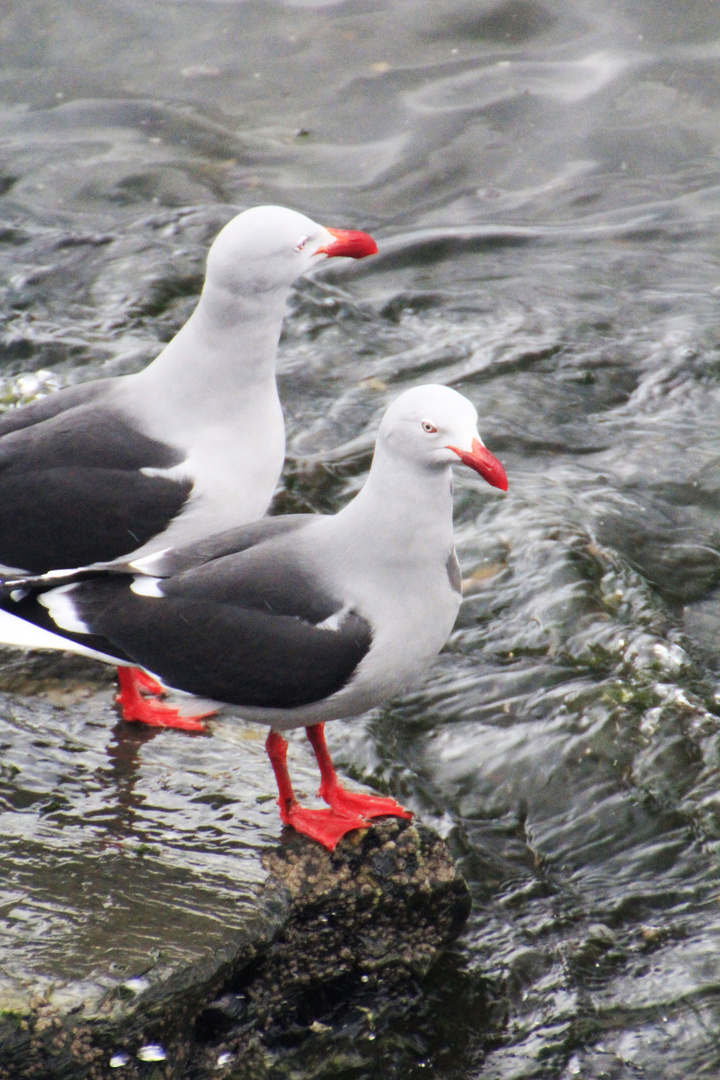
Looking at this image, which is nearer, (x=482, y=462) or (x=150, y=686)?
(x=482, y=462)

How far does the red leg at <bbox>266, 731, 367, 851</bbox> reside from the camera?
4422 millimetres

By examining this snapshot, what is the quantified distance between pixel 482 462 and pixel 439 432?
18 cm

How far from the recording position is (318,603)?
4.34m

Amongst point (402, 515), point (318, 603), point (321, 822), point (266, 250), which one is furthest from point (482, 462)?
point (266, 250)

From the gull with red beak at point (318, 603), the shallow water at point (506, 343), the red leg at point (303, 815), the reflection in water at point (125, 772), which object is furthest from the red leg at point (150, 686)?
the red leg at point (303, 815)

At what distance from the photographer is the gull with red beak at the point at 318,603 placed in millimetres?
→ 4242

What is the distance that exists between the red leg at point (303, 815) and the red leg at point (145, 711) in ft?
2.53

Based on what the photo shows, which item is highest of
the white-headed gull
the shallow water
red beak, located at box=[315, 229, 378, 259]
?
red beak, located at box=[315, 229, 378, 259]

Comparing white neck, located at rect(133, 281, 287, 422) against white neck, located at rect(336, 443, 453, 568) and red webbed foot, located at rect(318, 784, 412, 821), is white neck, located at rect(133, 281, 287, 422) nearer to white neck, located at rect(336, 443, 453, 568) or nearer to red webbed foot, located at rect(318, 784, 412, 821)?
white neck, located at rect(336, 443, 453, 568)

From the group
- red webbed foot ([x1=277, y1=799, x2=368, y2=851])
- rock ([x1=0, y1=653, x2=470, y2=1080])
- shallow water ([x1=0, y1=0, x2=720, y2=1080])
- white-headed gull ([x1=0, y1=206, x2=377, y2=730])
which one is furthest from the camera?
white-headed gull ([x1=0, y1=206, x2=377, y2=730])

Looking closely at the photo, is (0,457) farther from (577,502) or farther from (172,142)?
(172,142)

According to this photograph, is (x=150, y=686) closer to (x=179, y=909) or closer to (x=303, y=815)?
(x=303, y=815)

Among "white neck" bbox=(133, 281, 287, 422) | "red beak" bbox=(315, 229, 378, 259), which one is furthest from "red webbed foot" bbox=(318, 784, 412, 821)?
"red beak" bbox=(315, 229, 378, 259)

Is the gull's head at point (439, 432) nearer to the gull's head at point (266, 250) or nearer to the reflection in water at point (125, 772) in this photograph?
the gull's head at point (266, 250)
